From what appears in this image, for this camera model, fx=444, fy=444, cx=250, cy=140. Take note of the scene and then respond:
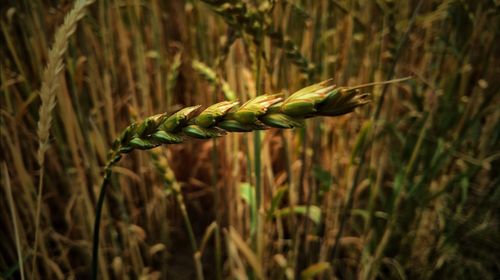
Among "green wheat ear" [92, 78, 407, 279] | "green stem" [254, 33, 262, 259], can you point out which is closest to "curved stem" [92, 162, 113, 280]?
"green wheat ear" [92, 78, 407, 279]

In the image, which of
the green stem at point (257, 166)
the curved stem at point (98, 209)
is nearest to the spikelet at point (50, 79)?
the curved stem at point (98, 209)

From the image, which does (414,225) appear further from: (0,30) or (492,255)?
(0,30)

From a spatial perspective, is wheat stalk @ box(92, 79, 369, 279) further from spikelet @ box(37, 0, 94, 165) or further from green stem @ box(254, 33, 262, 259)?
green stem @ box(254, 33, 262, 259)

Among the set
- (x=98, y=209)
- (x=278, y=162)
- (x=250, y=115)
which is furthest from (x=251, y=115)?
(x=278, y=162)

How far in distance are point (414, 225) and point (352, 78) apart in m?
0.37

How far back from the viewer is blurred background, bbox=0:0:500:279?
2.73ft

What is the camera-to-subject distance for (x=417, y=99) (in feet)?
3.14

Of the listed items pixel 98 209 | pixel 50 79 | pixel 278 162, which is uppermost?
pixel 50 79

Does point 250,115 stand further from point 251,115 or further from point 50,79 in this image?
point 50,79

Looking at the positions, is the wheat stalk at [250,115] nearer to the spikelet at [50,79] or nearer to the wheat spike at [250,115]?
the wheat spike at [250,115]

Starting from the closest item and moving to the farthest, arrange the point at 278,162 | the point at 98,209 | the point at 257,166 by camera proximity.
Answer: the point at 98,209 → the point at 257,166 → the point at 278,162

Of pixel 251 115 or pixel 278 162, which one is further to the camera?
pixel 278 162

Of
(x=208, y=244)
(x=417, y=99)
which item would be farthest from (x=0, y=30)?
(x=417, y=99)

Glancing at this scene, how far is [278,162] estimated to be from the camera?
1151 mm
